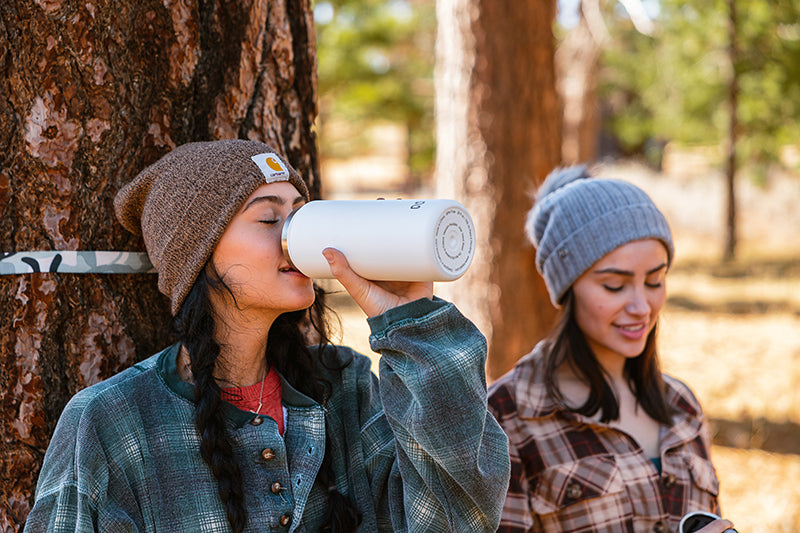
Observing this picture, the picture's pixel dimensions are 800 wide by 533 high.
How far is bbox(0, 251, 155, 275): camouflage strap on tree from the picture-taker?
6.39 ft

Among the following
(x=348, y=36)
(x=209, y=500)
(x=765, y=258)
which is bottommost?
(x=765, y=258)

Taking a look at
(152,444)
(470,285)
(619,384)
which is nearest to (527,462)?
(619,384)

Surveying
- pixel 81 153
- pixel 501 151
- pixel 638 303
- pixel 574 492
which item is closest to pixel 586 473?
pixel 574 492

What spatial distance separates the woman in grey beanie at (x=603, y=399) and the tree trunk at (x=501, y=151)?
2136 mm

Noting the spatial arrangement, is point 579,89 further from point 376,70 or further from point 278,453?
point 278,453

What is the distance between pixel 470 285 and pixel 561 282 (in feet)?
7.71

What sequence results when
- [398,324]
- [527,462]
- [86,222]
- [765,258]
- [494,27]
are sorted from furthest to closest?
1. [765,258]
2. [494,27]
3. [527,462]
4. [86,222]
5. [398,324]

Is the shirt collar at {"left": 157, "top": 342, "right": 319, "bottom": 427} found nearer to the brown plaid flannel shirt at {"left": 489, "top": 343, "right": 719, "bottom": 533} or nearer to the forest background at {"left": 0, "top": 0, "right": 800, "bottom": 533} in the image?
the forest background at {"left": 0, "top": 0, "right": 800, "bottom": 533}

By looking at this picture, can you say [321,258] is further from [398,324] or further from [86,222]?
[86,222]

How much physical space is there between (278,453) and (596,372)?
1254 millimetres

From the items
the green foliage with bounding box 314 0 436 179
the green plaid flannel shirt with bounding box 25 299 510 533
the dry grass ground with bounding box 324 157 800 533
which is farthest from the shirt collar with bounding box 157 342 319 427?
the green foliage with bounding box 314 0 436 179

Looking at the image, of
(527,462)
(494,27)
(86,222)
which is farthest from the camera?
(494,27)

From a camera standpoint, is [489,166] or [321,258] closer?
[321,258]

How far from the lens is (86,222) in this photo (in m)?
2.03
